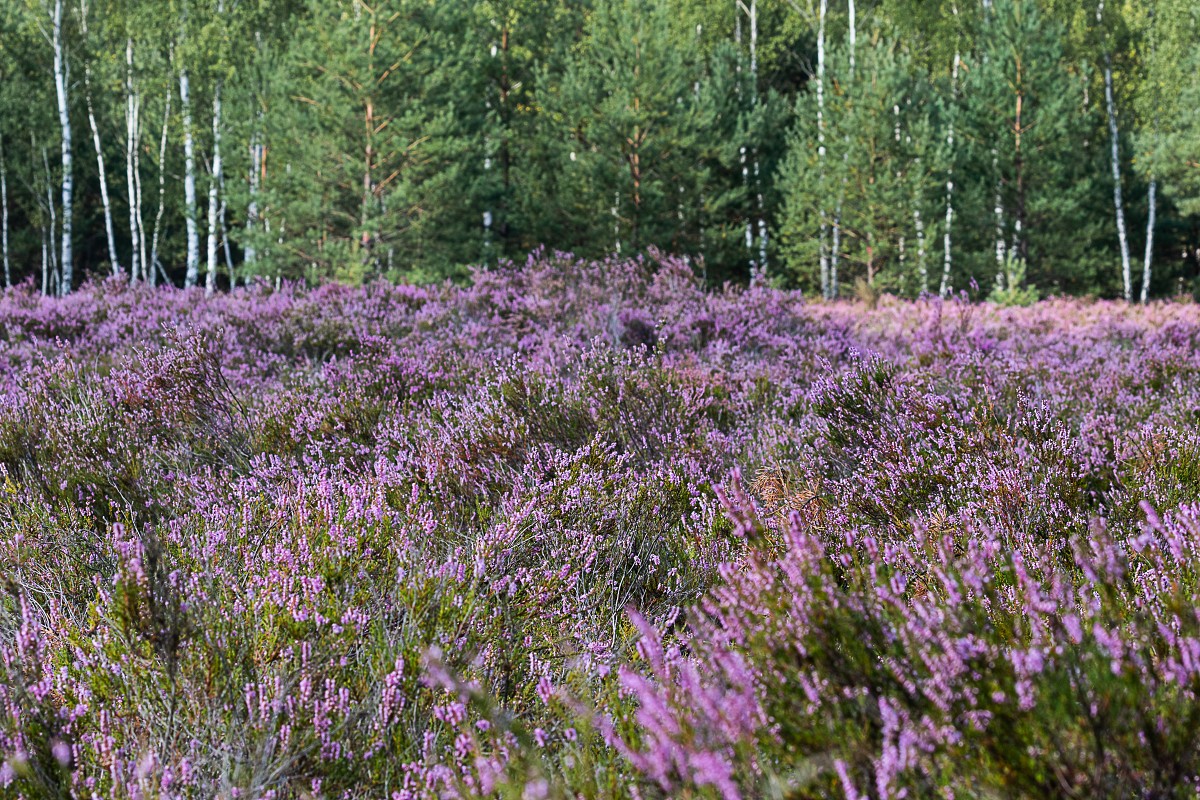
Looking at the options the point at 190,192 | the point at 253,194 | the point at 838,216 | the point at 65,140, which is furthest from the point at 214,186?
the point at 838,216

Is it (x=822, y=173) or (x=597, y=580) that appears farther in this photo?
(x=822, y=173)

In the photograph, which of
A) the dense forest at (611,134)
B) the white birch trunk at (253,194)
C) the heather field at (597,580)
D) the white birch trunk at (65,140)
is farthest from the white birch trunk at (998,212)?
the white birch trunk at (65,140)

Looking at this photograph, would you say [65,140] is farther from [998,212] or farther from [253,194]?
[998,212]

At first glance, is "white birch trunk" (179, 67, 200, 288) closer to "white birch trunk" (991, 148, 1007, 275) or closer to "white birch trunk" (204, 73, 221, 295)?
"white birch trunk" (204, 73, 221, 295)

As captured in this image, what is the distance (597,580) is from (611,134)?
709 inches

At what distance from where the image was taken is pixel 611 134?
62.1 feet

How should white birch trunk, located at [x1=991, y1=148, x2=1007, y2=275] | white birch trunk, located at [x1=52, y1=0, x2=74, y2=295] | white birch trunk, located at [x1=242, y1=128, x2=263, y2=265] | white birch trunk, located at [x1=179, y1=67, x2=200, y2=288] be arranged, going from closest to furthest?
white birch trunk, located at [x1=242, y1=128, x2=263, y2=265], white birch trunk, located at [x1=52, y1=0, x2=74, y2=295], white birch trunk, located at [x1=179, y1=67, x2=200, y2=288], white birch trunk, located at [x1=991, y1=148, x2=1007, y2=275]

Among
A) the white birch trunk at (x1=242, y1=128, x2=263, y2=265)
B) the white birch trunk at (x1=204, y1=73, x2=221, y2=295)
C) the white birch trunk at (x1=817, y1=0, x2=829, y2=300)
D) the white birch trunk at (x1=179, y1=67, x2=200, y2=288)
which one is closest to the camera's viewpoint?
the white birch trunk at (x1=242, y1=128, x2=263, y2=265)

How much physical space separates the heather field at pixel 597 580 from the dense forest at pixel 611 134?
12225mm

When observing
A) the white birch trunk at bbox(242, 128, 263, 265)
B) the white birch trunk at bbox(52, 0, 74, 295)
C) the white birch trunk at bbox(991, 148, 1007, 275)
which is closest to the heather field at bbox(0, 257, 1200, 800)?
the white birch trunk at bbox(242, 128, 263, 265)

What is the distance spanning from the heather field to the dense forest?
1222cm

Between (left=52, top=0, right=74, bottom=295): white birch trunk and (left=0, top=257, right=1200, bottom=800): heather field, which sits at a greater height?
(left=52, top=0, right=74, bottom=295): white birch trunk

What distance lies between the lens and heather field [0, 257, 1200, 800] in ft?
3.75

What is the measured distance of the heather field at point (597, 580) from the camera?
1143mm
